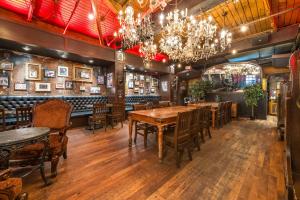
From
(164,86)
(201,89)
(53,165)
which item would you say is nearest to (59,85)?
(53,165)

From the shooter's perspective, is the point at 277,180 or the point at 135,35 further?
the point at 135,35

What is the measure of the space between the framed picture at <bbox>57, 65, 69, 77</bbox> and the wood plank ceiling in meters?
1.50

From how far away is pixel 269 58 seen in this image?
6.80 meters

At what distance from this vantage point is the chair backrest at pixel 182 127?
2431mm

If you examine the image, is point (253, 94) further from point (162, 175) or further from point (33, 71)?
point (33, 71)

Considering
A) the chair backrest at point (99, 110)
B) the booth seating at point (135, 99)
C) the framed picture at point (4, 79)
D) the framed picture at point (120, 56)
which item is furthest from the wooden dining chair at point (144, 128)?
the framed picture at point (4, 79)

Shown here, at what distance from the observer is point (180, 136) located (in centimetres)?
252

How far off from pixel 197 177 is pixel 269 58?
7.66 metres

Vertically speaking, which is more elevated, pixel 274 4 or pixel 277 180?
pixel 274 4

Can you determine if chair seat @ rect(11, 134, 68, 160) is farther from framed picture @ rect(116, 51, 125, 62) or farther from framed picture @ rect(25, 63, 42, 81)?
Answer: framed picture @ rect(116, 51, 125, 62)

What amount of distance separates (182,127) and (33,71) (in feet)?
17.6

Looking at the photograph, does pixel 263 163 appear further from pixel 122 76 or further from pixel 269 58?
pixel 269 58

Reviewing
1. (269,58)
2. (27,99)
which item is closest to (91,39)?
(27,99)

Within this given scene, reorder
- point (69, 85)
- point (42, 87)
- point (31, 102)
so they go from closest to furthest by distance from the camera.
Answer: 1. point (31, 102)
2. point (42, 87)
3. point (69, 85)
